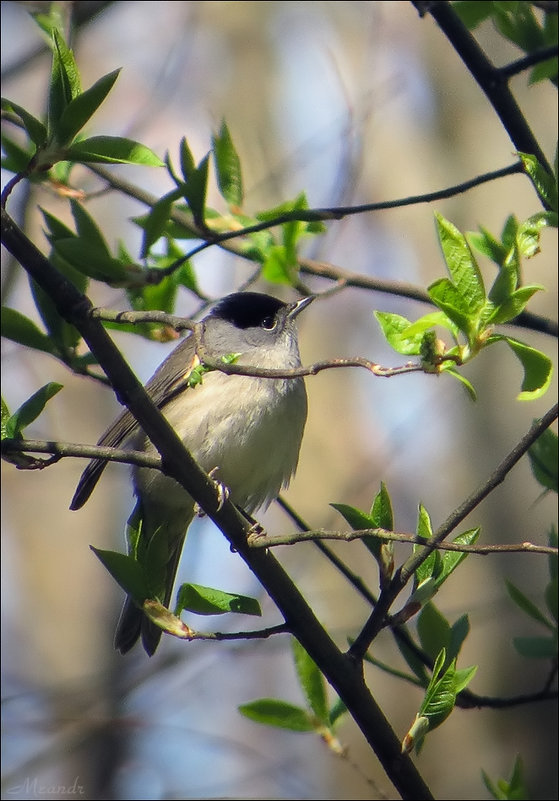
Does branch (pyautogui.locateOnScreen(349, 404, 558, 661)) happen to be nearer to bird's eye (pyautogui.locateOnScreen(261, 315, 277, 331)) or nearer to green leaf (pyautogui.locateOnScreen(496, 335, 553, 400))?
green leaf (pyautogui.locateOnScreen(496, 335, 553, 400))

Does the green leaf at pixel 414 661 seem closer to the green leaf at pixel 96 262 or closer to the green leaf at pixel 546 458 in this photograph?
the green leaf at pixel 546 458

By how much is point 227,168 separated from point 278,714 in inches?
64.2

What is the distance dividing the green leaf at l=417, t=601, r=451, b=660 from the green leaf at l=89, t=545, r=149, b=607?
694 mm

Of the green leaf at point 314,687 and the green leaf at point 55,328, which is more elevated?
the green leaf at point 55,328

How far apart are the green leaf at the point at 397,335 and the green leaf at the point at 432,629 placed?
0.80 meters

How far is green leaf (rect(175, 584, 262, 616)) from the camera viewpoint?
2.20 meters

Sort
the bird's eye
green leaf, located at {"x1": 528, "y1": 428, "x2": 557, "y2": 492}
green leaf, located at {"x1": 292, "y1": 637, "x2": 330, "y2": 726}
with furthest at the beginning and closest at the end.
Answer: the bird's eye, green leaf, located at {"x1": 528, "y1": 428, "x2": 557, "y2": 492}, green leaf, located at {"x1": 292, "y1": 637, "x2": 330, "y2": 726}

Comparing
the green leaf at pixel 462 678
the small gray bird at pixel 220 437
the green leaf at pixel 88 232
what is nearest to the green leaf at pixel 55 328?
the green leaf at pixel 88 232

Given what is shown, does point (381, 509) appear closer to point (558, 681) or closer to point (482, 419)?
point (558, 681)

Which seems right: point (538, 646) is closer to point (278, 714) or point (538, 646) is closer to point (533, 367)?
point (278, 714)

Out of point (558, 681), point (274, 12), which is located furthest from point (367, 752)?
point (274, 12)

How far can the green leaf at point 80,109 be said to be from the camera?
5.99 ft

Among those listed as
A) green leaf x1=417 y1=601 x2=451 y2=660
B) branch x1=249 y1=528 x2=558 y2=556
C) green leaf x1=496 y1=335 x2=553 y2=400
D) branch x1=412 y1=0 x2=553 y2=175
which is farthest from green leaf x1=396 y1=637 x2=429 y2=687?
branch x1=412 y1=0 x2=553 y2=175

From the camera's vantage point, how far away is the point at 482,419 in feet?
20.8
